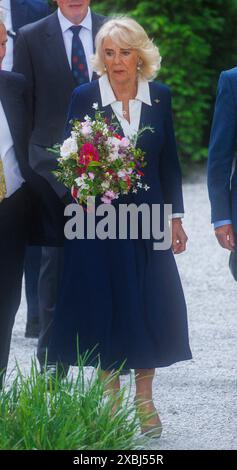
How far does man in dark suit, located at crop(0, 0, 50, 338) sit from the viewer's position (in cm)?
821

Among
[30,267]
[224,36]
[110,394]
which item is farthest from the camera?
[224,36]

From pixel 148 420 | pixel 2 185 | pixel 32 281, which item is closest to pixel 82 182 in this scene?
pixel 2 185

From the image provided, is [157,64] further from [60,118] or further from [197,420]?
[197,420]

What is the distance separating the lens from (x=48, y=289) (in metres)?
7.80

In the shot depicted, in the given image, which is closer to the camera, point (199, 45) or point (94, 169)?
point (94, 169)

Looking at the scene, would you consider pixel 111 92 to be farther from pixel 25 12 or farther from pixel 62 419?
pixel 25 12

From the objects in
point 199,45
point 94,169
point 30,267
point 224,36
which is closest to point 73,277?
point 94,169

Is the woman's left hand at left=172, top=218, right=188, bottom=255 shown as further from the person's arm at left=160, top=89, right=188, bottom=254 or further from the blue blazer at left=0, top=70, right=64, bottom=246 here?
the blue blazer at left=0, top=70, right=64, bottom=246

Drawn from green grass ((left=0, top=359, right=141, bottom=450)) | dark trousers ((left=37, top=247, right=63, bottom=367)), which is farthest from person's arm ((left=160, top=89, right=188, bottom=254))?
dark trousers ((left=37, top=247, right=63, bottom=367))

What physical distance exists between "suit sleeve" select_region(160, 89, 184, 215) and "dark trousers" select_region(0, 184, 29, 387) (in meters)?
0.63

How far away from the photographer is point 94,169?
20.3 feet

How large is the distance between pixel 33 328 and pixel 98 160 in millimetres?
2868
